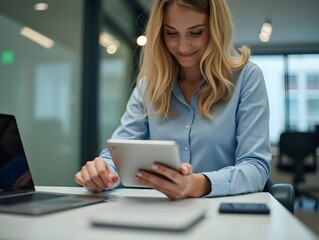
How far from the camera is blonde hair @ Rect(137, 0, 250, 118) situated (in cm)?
123

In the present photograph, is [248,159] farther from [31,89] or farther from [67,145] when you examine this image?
[67,145]

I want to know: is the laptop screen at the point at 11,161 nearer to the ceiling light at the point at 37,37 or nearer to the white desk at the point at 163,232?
the white desk at the point at 163,232

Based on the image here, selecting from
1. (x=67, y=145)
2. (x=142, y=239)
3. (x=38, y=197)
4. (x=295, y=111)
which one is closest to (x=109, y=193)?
(x=38, y=197)

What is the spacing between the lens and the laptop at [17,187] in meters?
0.78

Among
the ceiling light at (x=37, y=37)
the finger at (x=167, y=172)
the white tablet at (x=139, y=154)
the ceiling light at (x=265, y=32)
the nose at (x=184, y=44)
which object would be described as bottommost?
the finger at (x=167, y=172)

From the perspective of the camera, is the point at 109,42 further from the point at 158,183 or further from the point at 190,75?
A: the point at 158,183

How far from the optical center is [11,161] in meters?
0.99

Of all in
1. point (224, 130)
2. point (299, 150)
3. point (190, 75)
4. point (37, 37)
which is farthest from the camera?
point (299, 150)

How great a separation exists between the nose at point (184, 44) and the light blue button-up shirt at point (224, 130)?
0.14m

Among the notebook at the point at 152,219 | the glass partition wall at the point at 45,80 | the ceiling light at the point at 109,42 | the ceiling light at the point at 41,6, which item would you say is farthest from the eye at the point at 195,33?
the ceiling light at the point at 109,42

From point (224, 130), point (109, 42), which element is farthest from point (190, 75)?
point (109, 42)

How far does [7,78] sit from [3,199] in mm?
1486

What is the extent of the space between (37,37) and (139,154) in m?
1.96

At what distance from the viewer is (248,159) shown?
3.59 feet
